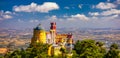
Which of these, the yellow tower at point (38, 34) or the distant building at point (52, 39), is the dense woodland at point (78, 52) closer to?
the distant building at point (52, 39)

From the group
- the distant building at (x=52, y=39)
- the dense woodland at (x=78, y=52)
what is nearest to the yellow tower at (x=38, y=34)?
the distant building at (x=52, y=39)

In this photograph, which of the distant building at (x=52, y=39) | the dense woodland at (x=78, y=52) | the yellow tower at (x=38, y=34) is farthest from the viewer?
the yellow tower at (x=38, y=34)

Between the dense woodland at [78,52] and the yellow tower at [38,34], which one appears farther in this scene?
the yellow tower at [38,34]

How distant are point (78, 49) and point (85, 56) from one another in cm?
1083

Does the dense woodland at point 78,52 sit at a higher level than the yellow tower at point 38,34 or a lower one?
lower

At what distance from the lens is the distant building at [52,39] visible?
224ft

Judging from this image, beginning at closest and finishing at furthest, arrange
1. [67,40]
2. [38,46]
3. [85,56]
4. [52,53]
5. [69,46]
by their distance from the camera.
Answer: [85,56], [38,46], [52,53], [69,46], [67,40]

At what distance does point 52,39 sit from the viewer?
8119 centimetres

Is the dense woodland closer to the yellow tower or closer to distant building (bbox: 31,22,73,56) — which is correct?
distant building (bbox: 31,22,73,56)

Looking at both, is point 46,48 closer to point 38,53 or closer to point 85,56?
point 38,53

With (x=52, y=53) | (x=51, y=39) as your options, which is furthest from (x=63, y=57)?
(x=51, y=39)

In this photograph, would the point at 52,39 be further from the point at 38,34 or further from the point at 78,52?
the point at 78,52

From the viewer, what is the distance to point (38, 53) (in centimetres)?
5934

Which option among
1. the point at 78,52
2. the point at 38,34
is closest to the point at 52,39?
the point at 38,34
